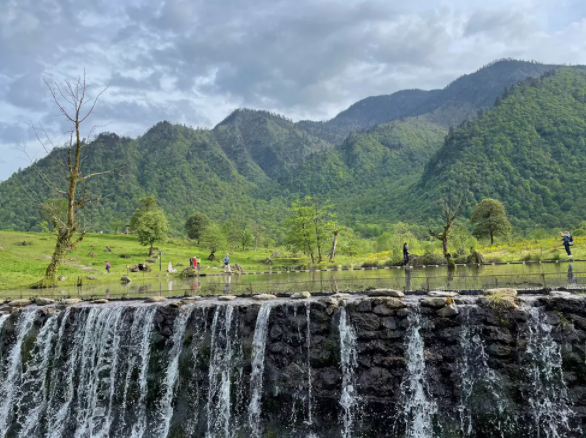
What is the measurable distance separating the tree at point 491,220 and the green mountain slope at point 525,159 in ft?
65.8

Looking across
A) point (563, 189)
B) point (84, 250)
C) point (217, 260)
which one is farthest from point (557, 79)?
point (84, 250)

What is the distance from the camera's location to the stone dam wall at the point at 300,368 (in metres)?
13.4

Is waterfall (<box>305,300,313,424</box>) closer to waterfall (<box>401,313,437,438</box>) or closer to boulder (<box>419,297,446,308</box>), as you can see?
waterfall (<box>401,313,437,438</box>)

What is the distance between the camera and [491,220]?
2371 inches

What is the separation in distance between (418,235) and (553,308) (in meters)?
78.3

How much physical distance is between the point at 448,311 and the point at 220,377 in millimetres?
9595

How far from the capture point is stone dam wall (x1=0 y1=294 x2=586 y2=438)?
13.4 m

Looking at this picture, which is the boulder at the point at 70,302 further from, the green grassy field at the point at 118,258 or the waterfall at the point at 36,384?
the green grassy field at the point at 118,258

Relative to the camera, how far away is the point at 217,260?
205 ft

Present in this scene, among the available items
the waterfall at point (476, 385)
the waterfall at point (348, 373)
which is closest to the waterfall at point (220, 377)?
the waterfall at point (348, 373)

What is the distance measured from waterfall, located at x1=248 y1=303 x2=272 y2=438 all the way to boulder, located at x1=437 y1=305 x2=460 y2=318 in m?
6.88

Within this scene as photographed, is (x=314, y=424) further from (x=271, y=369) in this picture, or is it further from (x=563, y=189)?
(x=563, y=189)

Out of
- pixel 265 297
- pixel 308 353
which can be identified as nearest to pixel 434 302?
pixel 308 353

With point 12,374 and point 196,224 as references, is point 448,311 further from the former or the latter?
point 196,224
